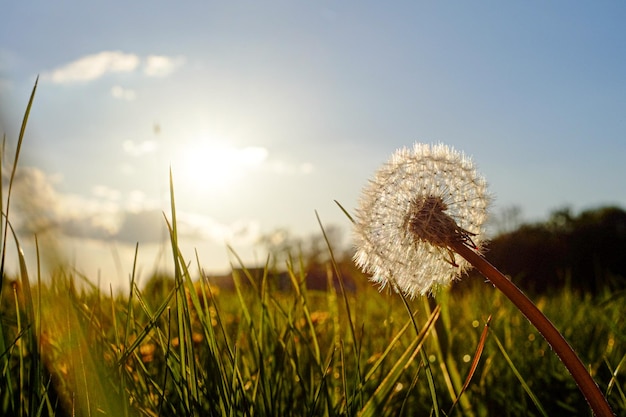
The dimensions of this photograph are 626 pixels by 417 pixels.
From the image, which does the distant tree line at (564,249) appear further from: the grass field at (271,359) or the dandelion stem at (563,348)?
the dandelion stem at (563,348)

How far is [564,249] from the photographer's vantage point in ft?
43.6

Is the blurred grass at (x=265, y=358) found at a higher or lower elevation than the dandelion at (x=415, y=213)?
lower

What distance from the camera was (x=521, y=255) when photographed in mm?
13047

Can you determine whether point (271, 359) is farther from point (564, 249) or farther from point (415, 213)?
point (564, 249)

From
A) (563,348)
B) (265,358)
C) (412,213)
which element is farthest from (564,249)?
(563,348)

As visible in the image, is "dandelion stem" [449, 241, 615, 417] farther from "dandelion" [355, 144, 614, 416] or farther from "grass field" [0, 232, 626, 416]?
"dandelion" [355, 144, 614, 416]

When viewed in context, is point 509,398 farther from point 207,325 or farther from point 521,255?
point 521,255

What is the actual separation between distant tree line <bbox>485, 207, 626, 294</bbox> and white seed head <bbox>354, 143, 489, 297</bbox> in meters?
11.3

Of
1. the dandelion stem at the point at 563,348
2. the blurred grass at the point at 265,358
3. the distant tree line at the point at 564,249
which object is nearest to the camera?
the dandelion stem at the point at 563,348

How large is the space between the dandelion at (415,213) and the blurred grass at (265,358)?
0.37 feet

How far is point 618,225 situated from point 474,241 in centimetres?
1355

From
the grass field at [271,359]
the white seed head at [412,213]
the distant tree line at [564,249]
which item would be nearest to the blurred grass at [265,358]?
the grass field at [271,359]

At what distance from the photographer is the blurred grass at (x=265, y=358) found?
164 centimetres

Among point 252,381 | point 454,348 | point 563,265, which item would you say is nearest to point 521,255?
point 563,265
